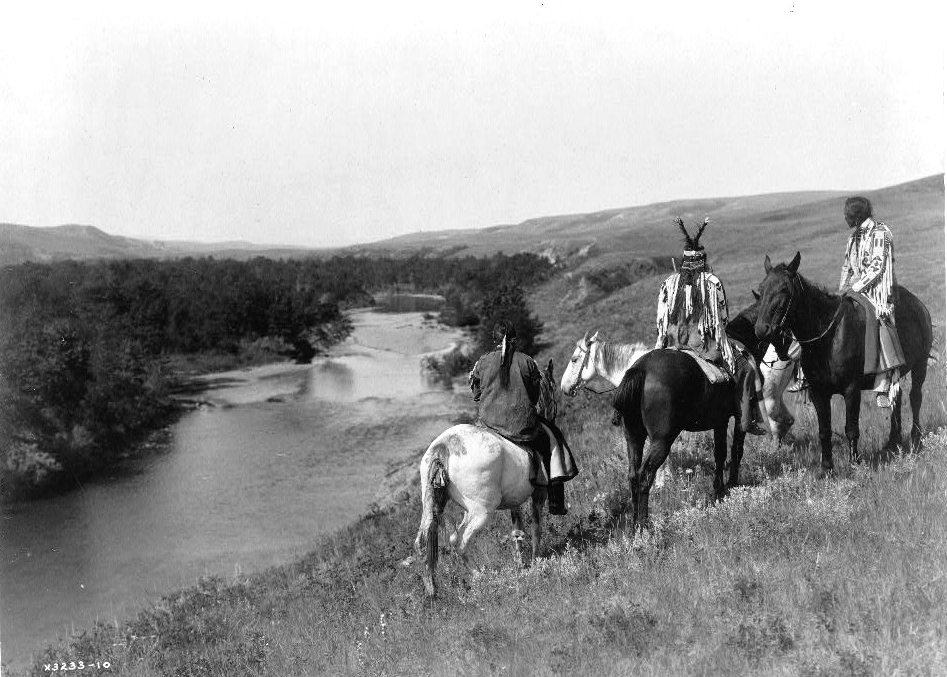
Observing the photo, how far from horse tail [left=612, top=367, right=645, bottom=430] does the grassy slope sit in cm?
109

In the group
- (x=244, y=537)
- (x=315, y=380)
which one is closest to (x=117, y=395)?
(x=315, y=380)

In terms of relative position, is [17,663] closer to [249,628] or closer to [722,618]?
[249,628]

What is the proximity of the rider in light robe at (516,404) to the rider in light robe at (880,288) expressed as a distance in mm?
3555

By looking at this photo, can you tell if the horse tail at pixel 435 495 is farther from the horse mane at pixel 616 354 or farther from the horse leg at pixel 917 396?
the horse leg at pixel 917 396

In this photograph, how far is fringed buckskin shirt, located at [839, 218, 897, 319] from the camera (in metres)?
8.63

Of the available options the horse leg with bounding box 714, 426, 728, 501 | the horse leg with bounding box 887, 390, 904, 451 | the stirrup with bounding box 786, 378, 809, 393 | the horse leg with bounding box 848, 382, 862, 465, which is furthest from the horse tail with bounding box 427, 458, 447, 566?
the horse leg with bounding box 887, 390, 904, 451

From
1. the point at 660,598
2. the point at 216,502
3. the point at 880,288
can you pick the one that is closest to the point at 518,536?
the point at 660,598

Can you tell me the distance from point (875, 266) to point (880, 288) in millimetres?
245

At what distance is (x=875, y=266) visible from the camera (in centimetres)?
870

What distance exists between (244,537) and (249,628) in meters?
9.95

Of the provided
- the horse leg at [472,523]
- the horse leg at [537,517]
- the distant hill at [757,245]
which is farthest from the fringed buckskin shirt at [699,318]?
the distant hill at [757,245]

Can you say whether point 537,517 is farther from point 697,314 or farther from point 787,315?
point 787,315

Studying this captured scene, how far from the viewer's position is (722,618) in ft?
18.2

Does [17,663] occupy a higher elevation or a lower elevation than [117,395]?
lower
